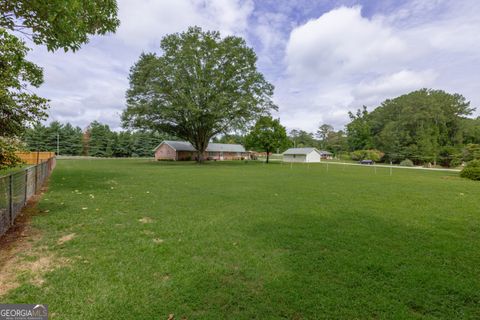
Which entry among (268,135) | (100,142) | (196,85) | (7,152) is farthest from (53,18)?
(100,142)

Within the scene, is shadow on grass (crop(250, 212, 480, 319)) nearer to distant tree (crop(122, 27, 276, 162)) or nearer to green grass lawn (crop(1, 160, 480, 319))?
green grass lawn (crop(1, 160, 480, 319))

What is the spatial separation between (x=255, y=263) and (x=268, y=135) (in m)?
33.8

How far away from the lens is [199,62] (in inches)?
1096

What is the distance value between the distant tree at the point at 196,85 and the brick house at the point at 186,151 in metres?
15.1

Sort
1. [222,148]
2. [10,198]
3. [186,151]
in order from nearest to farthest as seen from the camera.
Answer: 1. [10,198]
2. [186,151]
3. [222,148]

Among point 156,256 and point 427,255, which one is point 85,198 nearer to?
point 156,256

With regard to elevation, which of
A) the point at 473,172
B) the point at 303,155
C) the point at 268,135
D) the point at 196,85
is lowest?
the point at 473,172

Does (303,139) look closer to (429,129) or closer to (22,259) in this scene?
(429,129)

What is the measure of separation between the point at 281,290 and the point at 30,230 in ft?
17.1

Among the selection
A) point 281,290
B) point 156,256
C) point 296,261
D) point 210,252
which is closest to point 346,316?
point 281,290

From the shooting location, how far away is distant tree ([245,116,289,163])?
36906 mm

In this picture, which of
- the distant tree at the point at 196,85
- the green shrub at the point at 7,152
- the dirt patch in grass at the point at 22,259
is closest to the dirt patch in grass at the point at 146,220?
the dirt patch in grass at the point at 22,259

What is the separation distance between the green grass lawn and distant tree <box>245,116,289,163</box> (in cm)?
2992

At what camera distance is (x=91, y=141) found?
55.4 meters
